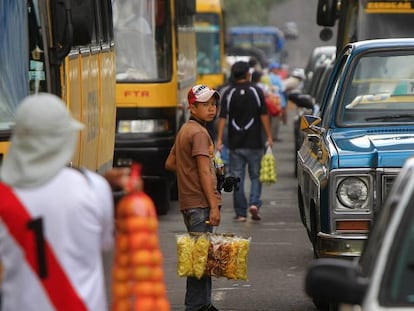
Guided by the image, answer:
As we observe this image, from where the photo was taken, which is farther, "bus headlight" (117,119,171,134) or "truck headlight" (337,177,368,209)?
"bus headlight" (117,119,171,134)

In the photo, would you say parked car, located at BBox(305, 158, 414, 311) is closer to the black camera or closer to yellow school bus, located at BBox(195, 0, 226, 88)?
the black camera

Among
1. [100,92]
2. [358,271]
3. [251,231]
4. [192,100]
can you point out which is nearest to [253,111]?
[251,231]

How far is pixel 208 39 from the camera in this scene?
35.4 m

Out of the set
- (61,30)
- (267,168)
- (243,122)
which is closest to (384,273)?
(61,30)

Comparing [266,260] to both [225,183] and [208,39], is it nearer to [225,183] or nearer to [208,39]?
[225,183]

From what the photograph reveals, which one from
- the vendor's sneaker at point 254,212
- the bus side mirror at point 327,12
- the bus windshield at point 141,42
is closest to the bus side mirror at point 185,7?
the bus windshield at point 141,42

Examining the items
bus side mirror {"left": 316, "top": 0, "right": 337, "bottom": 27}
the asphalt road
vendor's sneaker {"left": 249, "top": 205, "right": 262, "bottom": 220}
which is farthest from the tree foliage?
vendor's sneaker {"left": 249, "top": 205, "right": 262, "bottom": 220}

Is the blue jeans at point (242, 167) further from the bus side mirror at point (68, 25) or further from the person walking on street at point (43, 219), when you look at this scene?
the person walking on street at point (43, 219)

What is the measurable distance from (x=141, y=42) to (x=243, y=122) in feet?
6.02

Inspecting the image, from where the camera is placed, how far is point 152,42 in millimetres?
17500

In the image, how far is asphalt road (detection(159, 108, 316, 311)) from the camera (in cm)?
1132

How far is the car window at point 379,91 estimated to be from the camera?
1117cm

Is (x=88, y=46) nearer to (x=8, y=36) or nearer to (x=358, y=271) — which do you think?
(x=8, y=36)

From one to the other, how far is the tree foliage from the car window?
72.5 meters
